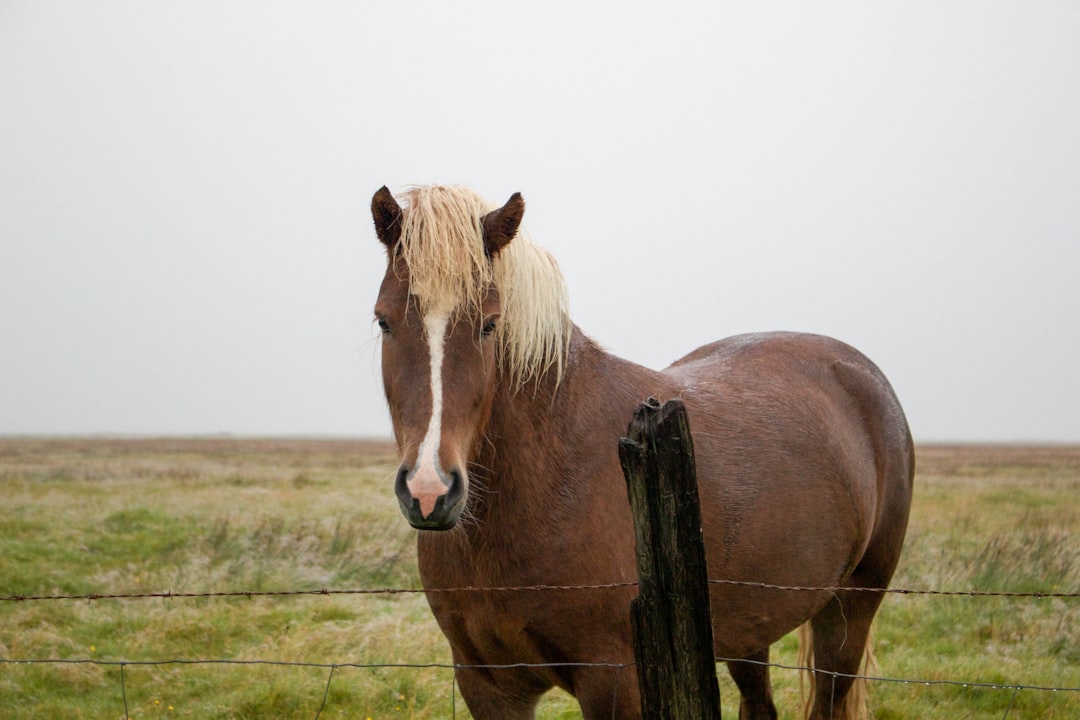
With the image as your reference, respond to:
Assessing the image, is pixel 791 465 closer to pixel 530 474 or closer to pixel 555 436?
pixel 555 436

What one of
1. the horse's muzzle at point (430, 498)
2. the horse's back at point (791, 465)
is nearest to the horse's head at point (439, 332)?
the horse's muzzle at point (430, 498)

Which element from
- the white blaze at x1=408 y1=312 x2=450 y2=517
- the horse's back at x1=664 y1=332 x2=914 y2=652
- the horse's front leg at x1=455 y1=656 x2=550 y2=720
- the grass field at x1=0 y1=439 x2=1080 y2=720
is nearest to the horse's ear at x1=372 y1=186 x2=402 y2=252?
the white blaze at x1=408 y1=312 x2=450 y2=517

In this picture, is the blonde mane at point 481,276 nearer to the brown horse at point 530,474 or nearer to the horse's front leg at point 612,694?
the brown horse at point 530,474

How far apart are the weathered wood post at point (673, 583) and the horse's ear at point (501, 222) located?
4.28 ft

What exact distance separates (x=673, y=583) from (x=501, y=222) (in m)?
1.62

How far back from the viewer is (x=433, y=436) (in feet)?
8.59

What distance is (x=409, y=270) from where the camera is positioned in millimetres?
2971

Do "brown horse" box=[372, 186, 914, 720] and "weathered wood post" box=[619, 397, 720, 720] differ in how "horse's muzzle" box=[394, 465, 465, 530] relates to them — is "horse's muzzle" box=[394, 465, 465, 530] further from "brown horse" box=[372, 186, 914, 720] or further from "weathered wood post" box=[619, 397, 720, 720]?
"weathered wood post" box=[619, 397, 720, 720]

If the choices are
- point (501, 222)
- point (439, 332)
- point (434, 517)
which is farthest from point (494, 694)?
point (501, 222)

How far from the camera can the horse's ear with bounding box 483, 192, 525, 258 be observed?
311cm

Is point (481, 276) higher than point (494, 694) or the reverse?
higher

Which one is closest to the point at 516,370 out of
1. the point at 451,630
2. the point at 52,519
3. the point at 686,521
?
the point at 451,630

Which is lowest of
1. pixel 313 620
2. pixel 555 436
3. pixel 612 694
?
pixel 313 620

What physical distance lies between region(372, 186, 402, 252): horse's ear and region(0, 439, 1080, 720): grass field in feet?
3.36
